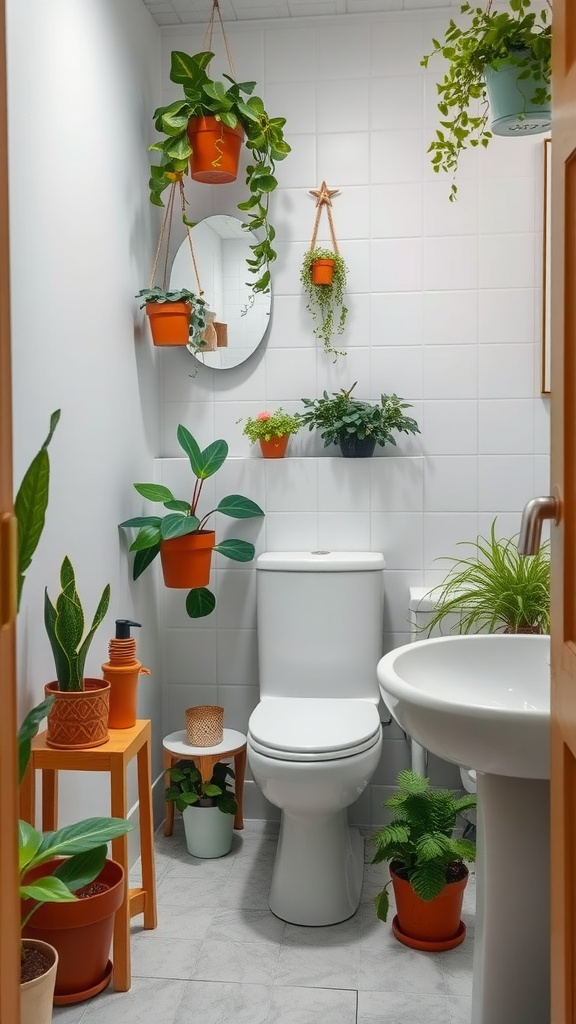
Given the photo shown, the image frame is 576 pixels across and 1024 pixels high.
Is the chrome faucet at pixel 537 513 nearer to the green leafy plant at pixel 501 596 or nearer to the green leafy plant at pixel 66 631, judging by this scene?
the green leafy plant at pixel 66 631

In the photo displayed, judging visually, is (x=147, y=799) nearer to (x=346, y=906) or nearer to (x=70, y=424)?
(x=346, y=906)

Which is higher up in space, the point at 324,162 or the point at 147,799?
the point at 324,162

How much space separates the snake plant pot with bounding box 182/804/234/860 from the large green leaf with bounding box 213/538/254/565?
0.73 meters

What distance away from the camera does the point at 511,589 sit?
8.02ft

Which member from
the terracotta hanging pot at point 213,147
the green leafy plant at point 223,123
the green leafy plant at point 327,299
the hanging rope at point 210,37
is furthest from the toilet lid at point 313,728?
the hanging rope at point 210,37

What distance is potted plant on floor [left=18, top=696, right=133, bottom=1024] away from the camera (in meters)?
1.52

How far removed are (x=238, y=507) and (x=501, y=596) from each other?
2.64 feet

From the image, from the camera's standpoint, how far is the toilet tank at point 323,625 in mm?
2629

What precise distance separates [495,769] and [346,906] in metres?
1.16

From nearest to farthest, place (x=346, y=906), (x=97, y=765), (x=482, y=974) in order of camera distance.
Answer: (x=482, y=974) → (x=97, y=765) → (x=346, y=906)

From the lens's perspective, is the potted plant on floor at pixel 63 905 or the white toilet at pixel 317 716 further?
the white toilet at pixel 317 716

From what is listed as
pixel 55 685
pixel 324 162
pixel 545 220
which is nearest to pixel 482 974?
pixel 55 685

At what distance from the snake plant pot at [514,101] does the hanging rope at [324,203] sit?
1182 mm

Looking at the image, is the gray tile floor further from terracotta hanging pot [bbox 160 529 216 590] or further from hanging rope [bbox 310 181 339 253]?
hanging rope [bbox 310 181 339 253]
